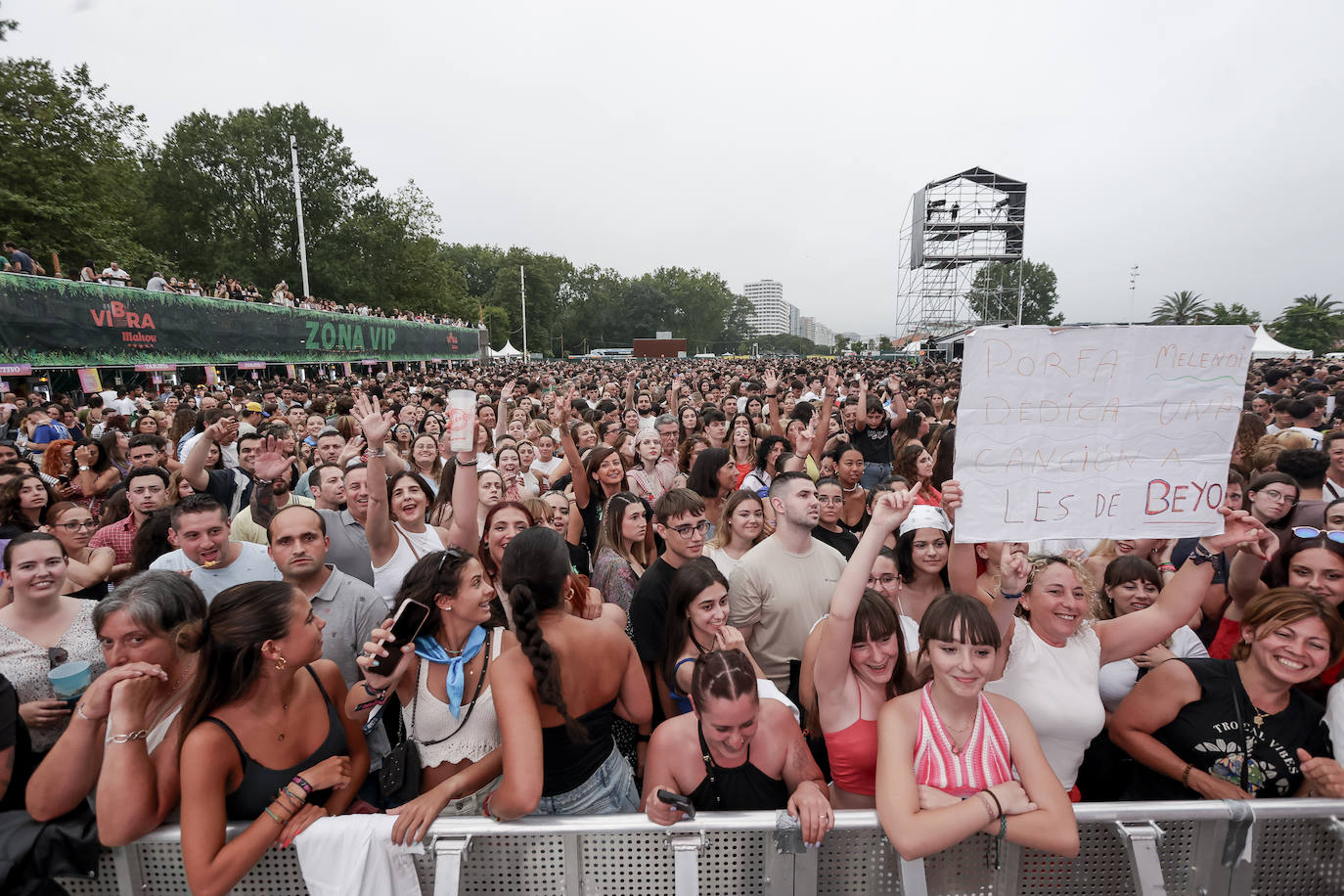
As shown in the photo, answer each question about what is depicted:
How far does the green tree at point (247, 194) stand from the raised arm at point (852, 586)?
4560cm

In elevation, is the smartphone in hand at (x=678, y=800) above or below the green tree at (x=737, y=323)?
below

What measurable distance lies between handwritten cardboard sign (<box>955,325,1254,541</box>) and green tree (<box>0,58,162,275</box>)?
94.9ft

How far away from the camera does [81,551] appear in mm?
4082

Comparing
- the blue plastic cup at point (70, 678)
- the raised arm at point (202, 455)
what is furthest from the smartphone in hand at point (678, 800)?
the raised arm at point (202, 455)

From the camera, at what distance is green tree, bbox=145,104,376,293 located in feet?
124

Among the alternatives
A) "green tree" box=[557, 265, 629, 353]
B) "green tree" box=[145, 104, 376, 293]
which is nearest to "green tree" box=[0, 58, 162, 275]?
"green tree" box=[145, 104, 376, 293]

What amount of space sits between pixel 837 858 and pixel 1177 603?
1.75m

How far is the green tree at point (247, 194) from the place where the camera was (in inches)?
1490

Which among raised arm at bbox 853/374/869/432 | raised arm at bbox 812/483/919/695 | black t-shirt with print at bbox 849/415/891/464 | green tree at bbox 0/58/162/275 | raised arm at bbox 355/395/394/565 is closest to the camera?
raised arm at bbox 812/483/919/695

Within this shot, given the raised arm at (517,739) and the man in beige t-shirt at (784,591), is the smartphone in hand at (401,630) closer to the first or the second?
the raised arm at (517,739)

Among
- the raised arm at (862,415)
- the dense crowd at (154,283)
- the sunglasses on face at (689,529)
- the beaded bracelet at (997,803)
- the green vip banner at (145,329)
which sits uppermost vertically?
the dense crowd at (154,283)

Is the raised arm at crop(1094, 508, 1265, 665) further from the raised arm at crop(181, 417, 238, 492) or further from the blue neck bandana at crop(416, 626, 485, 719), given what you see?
the raised arm at crop(181, 417, 238, 492)

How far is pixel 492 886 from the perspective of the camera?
7.23 ft

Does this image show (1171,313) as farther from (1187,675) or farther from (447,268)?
(1187,675)
